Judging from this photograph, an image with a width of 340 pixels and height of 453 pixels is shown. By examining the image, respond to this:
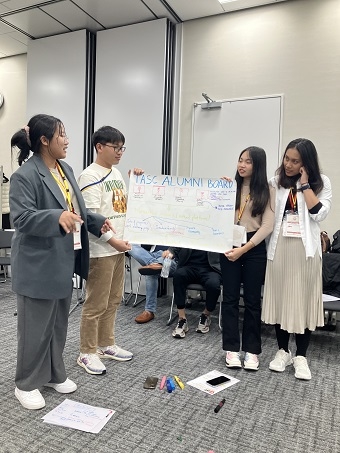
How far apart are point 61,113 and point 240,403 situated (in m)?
4.28


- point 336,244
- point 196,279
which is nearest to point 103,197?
point 196,279

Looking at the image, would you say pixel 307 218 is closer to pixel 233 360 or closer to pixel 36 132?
pixel 233 360

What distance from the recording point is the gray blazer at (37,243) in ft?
5.94

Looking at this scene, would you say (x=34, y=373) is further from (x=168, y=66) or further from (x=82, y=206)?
(x=168, y=66)

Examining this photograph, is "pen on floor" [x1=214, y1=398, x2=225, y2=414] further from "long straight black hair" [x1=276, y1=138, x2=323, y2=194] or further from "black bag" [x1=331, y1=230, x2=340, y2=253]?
"black bag" [x1=331, y1=230, x2=340, y2=253]

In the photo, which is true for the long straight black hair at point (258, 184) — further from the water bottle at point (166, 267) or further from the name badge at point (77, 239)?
the water bottle at point (166, 267)

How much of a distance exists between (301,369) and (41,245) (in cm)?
187

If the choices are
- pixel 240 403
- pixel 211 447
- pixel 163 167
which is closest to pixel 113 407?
pixel 211 447

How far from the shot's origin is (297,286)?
240 centimetres

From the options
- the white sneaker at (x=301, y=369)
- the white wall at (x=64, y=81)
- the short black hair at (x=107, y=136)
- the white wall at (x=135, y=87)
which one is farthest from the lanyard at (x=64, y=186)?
the white wall at (x=64, y=81)

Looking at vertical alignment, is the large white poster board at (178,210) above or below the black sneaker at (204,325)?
above

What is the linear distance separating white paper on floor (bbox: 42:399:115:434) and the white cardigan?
1.42m

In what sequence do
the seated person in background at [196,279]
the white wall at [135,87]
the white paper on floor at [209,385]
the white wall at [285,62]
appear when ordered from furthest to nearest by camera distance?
the white wall at [135,87]
the white wall at [285,62]
the seated person in background at [196,279]
the white paper on floor at [209,385]

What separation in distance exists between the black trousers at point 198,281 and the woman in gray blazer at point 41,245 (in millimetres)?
1485
